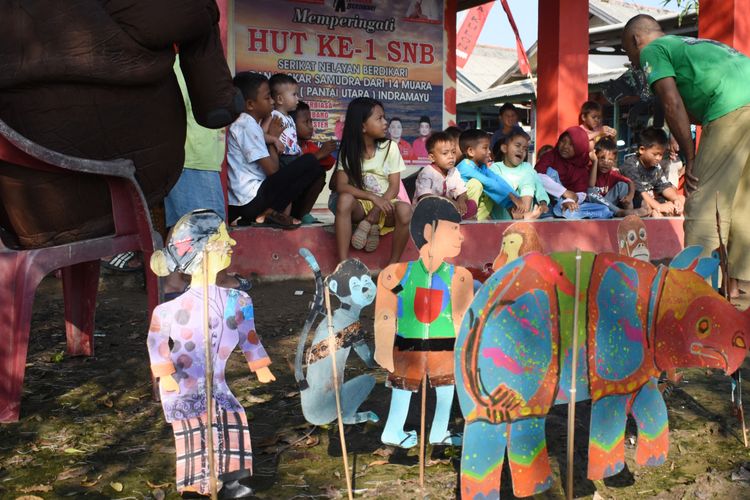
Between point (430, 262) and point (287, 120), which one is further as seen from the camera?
point (287, 120)

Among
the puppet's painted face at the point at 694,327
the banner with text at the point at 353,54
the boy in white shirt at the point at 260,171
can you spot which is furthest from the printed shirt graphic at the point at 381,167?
the banner with text at the point at 353,54

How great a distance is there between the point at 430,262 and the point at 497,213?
438 cm

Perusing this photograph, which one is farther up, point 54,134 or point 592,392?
point 54,134

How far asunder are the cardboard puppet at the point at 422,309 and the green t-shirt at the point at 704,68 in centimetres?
176

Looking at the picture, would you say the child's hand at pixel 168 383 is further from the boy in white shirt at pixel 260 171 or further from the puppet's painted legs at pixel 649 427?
the boy in white shirt at pixel 260 171

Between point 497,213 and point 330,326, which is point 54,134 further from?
point 497,213

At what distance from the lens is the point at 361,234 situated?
18.8 feet

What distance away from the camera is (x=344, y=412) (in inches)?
103

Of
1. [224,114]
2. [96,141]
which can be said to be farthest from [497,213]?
[96,141]

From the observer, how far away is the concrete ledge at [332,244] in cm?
567

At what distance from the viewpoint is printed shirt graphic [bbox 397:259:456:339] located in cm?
260

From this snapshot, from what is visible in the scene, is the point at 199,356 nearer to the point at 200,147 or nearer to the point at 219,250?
the point at 219,250

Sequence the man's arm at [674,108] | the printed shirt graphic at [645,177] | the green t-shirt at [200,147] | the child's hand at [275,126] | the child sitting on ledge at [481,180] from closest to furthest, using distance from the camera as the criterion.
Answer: the man's arm at [674,108] < the green t-shirt at [200,147] < the child's hand at [275,126] < the child sitting on ledge at [481,180] < the printed shirt graphic at [645,177]

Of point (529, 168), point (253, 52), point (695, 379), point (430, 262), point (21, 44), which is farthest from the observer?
point (253, 52)
